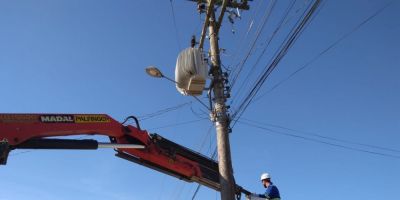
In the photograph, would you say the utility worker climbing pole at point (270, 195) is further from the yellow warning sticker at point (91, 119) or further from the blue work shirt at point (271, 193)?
the yellow warning sticker at point (91, 119)

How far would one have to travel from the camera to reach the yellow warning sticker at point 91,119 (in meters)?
7.88

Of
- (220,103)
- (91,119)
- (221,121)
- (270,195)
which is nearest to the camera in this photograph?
(91,119)

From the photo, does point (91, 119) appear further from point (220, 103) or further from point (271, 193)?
point (271, 193)

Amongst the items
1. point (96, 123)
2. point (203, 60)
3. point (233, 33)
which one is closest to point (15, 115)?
point (96, 123)

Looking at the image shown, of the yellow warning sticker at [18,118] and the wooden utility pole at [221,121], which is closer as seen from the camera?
the yellow warning sticker at [18,118]

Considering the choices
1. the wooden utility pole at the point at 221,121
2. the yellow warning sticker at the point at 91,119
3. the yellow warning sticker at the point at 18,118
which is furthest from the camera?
the wooden utility pole at the point at 221,121

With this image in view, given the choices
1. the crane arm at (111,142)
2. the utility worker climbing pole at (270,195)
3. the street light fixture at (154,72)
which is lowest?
the utility worker climbing pole at (270,195)

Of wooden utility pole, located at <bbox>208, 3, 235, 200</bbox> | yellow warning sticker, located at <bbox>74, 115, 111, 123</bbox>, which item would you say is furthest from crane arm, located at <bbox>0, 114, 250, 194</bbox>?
wooden utility pole, located at <bbox>208, 3, 235, 200</bbox>

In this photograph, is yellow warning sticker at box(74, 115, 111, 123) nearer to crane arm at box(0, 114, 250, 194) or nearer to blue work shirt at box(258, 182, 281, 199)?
crane arm at box(0, 114, 250, 194)

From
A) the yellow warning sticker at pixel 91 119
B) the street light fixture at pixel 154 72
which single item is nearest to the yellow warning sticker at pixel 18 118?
the yellow warning sticker at pixel 91 119

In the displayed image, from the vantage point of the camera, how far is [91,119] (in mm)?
8008

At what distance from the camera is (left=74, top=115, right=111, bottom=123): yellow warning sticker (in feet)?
25.8

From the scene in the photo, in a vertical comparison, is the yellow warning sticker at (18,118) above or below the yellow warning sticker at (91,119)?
below

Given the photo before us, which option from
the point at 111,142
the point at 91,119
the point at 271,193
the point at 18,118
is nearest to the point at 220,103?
the point at 271,193
